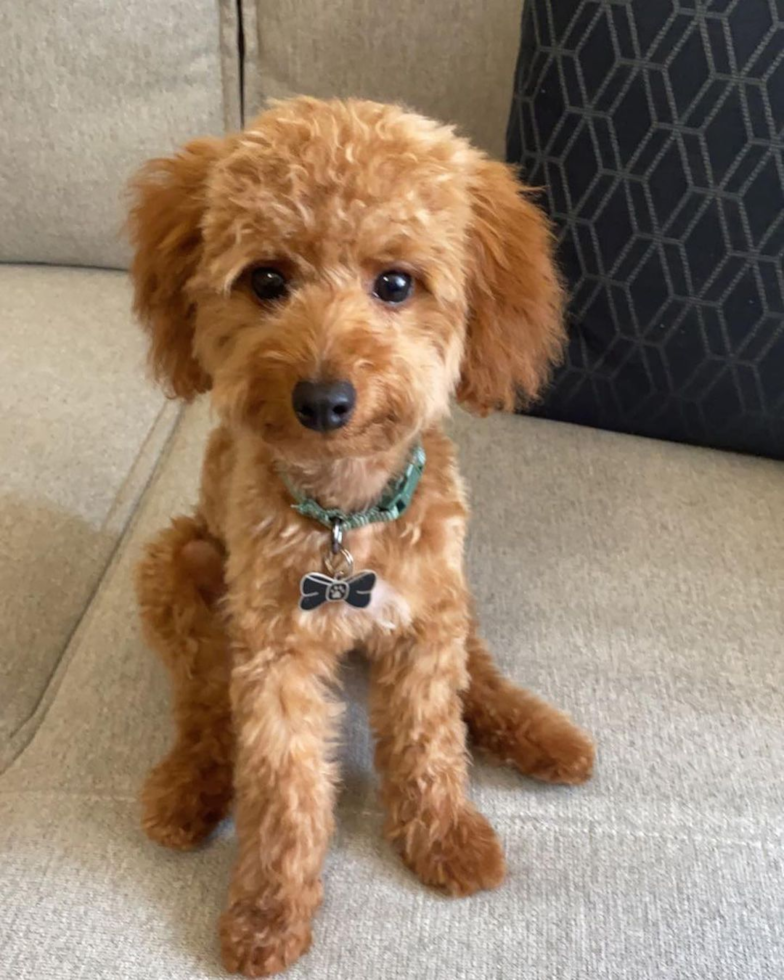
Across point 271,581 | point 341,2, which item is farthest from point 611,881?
point 341,2

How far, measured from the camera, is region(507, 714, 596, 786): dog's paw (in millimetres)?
1075

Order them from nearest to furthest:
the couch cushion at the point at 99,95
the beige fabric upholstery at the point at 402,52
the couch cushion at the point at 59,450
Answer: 1. the couch cushion at the point at 59,450
2. the beige fabric upholstery at the point at 402,52
3. the couch cushion at the point at 99,95

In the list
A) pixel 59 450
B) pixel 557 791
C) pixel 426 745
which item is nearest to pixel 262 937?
pixel 426 745

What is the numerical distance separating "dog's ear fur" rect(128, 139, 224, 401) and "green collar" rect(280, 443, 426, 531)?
19 centimetres

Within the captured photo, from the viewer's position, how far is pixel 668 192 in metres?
1.35

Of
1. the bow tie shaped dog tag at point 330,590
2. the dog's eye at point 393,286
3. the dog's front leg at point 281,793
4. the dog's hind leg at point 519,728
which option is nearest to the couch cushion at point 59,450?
the dog's front leg at point 281,793

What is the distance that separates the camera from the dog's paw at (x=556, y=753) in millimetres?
1075

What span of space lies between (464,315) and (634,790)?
1.91ft

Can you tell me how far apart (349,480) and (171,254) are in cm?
32

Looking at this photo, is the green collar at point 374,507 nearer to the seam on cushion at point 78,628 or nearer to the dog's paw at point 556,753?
the dog's paw at point 556,753

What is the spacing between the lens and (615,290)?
1.43 metres

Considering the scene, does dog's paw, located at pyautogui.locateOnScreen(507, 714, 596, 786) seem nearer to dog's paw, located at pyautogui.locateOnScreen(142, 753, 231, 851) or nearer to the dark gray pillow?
dog's paw, located at pyautogui.locateOnScreen(142, 753, 231, 851)

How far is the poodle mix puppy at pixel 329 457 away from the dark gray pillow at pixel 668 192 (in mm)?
317

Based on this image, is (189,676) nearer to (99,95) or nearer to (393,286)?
(393,286)
